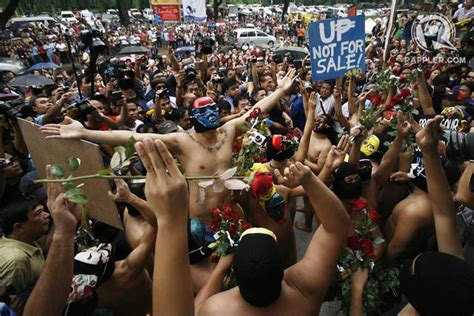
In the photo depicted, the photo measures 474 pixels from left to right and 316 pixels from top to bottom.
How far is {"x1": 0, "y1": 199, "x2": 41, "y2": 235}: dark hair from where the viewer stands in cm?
255

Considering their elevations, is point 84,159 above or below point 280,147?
above

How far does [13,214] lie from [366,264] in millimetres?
2523

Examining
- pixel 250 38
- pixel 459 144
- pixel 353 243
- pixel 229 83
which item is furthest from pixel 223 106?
pixel 250 38

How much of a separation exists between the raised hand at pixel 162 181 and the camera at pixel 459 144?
1.85 m

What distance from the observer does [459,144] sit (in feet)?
7.20

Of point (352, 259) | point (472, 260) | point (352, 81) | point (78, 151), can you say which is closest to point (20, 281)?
point (78, 151)

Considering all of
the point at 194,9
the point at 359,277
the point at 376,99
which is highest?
the point at 194,9

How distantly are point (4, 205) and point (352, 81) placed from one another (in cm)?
456

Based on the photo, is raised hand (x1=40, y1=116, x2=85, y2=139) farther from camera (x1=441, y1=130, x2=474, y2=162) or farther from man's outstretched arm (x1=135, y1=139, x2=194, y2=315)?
camera (x1=441, y1=130, x2=474, y2=162)

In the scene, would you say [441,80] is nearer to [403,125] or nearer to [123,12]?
[403,125]

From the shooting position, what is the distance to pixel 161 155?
112cm

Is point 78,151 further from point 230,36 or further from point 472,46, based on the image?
point 230,36

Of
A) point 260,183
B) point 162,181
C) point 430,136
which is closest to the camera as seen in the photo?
point 162,181

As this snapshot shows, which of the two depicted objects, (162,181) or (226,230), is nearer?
(162,181)
